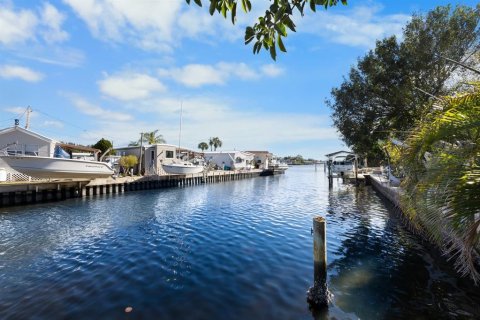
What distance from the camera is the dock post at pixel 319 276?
20.9 ft

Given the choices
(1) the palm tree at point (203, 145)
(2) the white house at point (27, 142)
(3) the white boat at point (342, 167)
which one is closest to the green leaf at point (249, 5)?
(2) the white house at point (27, 142)

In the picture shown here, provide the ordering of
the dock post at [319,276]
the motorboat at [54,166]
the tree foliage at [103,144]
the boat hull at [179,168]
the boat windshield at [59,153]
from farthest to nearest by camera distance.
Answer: the tree foliage at [103,144], the boat hull at [179,168], the boat windshield at [59,153], the motorboat at [54,166], the dock post at [319,276]

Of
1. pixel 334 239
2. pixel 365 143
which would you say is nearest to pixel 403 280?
pixel 334 239

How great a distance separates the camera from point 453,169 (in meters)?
3.53

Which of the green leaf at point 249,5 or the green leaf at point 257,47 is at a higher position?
the green leaf at point 249,5

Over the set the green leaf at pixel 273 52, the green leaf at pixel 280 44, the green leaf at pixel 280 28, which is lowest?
the green leaf at pixel 273 52

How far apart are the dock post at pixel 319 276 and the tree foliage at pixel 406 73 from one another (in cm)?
1006

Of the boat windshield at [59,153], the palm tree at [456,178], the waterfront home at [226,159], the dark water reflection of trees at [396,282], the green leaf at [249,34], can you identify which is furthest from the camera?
the waterfront home at [226,159]

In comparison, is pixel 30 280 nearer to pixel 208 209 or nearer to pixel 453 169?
pixel 453 169

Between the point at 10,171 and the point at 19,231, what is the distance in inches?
495

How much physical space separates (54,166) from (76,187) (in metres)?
4.81

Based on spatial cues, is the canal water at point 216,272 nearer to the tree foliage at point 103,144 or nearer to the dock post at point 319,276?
the dock post at point 319,276

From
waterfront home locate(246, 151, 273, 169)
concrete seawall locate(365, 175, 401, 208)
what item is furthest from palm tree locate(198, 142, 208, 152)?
concrete seawall locate(365, 175, 401, 208)

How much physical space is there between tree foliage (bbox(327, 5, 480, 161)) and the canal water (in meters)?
6.29
